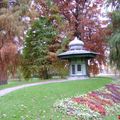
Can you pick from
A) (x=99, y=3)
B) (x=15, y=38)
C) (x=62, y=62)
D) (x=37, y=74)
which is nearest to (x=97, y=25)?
(x=99, y=3)

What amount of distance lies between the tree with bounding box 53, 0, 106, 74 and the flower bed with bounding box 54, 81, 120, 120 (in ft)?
49.4

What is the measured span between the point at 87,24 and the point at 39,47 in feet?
18.0

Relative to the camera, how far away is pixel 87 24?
2906cm

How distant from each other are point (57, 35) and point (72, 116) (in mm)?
20391

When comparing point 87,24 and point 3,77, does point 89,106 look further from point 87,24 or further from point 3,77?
point 87,24

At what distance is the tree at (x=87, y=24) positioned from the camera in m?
29.2

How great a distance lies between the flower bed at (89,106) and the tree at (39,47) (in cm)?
1491

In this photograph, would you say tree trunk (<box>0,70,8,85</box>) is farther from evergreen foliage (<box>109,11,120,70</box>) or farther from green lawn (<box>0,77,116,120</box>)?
green lawn (<box>0,77,116,120</box>)

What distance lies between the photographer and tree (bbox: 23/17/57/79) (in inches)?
1144

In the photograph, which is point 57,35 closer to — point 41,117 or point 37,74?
point 37,74

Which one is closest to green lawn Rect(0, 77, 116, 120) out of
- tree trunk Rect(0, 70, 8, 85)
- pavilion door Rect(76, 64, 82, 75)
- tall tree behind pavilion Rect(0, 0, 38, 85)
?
tall tree behind pavilion Rect(0, 0, 38, 85)

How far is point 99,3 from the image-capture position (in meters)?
31.5

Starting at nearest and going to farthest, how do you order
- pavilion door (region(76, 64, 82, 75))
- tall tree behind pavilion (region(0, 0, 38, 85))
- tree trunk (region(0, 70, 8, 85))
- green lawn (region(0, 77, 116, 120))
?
green lawn (region(0, 77, 116, 120)) → tall tree behind pavilion (region(0, 0, 38, 85)) → tree trunk (region(0, 70, 8, 85)) → pavilion door (region(76, 64, 82, 75))

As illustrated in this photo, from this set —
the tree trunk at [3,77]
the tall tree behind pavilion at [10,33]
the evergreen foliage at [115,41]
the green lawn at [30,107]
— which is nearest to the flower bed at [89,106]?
the green lawn at [30,107]
